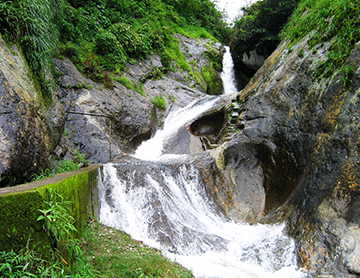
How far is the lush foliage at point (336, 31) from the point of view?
17.8 ft

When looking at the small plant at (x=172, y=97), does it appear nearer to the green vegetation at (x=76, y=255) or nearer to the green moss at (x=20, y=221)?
the green vegetation at (x=76, y=255)

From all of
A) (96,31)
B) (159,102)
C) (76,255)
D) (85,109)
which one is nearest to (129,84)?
(159,102)

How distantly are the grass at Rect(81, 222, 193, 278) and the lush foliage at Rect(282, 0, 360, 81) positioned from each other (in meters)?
5.17

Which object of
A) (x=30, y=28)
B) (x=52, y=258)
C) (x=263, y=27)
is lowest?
(x=52, y=258)

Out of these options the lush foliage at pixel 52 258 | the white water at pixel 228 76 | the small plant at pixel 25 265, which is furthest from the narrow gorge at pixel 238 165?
the white water at pixel 228 76

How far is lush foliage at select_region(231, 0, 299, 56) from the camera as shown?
1289 cm

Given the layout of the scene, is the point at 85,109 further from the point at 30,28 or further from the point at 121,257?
the point at 121,257

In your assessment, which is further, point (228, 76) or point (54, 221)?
point (228, 76)

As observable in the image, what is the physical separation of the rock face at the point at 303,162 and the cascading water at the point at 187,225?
39 cm

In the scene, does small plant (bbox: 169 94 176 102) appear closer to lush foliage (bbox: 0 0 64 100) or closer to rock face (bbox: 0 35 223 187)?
rock face (bbox: 0 35 223 187)

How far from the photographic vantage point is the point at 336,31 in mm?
6141

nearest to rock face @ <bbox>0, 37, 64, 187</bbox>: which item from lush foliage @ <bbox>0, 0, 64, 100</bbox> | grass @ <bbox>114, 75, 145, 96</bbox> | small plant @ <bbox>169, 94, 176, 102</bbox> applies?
lush foliage @ <bbox>0, 0, 64, 100</bbox>

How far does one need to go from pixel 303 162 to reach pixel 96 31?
11.5 meters

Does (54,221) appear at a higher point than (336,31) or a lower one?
lower
